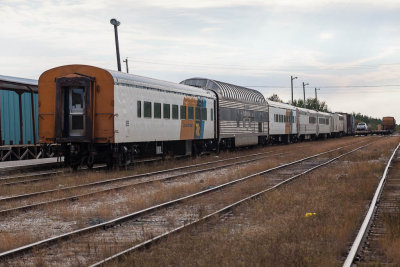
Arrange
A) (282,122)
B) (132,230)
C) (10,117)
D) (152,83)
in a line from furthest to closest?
(282,122)
(10,117)
(152,83)
(132,230)

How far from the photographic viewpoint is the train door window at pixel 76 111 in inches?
640

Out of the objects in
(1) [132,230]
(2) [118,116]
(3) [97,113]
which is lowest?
(1) [132,230]

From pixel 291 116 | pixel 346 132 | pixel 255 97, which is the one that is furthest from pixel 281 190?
pixel 346 132

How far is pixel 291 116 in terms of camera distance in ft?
137

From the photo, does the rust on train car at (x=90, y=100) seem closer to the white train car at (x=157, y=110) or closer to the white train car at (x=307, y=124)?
the white train car at (x=157, y=110)

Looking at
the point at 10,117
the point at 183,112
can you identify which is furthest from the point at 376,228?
the point at 10,117

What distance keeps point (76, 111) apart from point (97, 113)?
0.81 m

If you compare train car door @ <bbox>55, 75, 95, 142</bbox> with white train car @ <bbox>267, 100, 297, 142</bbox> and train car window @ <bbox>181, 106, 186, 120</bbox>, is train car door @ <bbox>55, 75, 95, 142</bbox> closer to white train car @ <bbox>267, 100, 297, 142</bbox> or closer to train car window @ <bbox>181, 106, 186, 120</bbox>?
train car window @ <bbox>181, 106, 186, 120</bbox>

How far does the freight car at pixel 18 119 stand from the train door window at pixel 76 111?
4317 mm

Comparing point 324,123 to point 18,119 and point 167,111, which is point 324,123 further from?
point 18,119

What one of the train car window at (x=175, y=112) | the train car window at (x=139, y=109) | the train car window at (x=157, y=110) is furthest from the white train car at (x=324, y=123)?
the train car window at (x=139, y=109)

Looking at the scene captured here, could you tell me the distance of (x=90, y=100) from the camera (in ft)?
52.1

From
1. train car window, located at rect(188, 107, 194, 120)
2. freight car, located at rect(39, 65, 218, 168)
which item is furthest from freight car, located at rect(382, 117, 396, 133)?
freight car, located at rect(39, 65, 218, 168)

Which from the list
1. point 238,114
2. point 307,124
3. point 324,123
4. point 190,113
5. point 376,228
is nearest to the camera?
point 376,228
